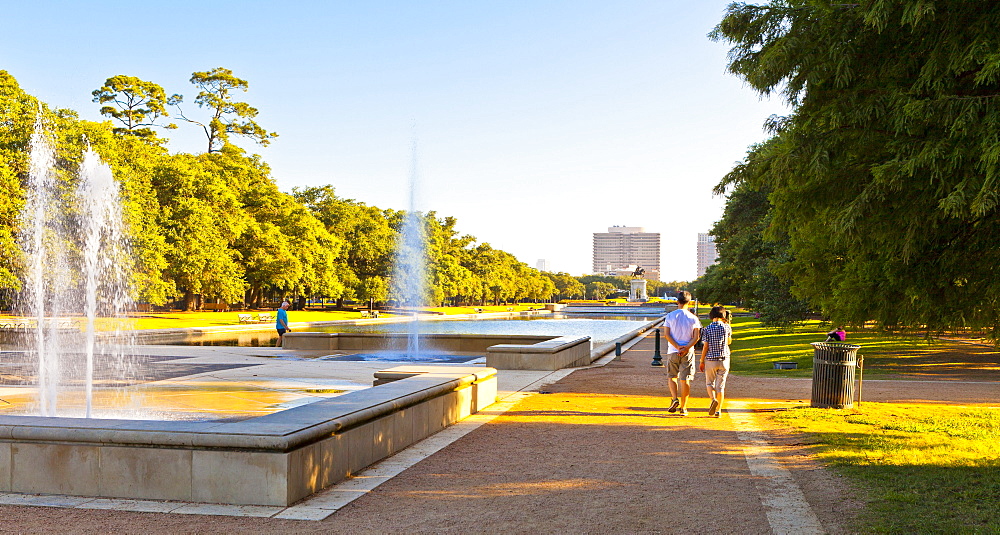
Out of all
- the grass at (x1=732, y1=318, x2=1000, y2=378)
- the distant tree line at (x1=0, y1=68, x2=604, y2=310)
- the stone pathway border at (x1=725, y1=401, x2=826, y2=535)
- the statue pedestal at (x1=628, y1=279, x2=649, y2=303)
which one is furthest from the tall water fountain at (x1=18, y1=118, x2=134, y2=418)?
the statue pedestal at (x1=628, y1=279, x2=649, y2=303)

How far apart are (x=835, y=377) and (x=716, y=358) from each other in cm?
205

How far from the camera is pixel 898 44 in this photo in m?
7.04

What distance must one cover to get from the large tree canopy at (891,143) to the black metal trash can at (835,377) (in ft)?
8.62

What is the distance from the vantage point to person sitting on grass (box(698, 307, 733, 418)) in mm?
11047

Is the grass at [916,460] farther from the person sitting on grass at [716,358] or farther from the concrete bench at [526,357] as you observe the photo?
the concrete bench at [526,357]

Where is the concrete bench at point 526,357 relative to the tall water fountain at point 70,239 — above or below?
below

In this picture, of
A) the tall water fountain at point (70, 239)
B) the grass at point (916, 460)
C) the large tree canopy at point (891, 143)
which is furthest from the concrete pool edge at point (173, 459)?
the tall water fountain at point (70, 239)

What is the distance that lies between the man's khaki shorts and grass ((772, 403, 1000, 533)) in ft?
4.31

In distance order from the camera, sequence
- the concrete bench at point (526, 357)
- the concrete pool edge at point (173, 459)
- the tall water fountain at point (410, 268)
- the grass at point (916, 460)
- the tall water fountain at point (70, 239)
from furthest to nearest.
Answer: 1. the tall water fountain at point (410, 268)
2. the tall water fountain at point (70, 239)
3. the concrete bench at point (526, 357)
4. the concrete pool edge at point (173, 459)
5. the grass at point (916, 460)

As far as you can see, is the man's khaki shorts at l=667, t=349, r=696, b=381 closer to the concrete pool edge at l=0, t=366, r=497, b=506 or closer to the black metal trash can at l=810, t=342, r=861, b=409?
the black metal trash can at l=810, t=342, r=861, b=409

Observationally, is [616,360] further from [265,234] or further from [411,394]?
[265,234]

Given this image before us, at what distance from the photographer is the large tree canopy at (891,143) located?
5922 millimetres

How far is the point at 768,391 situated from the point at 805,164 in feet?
27.4

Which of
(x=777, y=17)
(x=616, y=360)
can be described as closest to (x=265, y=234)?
(x=616, y=360)
